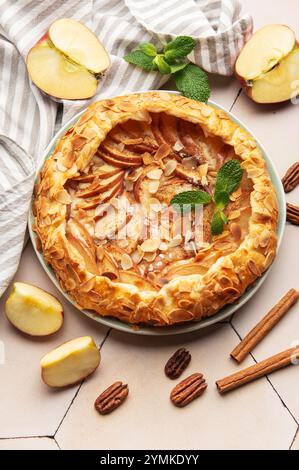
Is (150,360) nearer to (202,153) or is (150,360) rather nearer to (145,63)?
(202,153)

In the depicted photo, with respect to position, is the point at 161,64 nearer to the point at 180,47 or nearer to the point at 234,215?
the point at 180,47

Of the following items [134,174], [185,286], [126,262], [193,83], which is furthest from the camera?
[193,83]

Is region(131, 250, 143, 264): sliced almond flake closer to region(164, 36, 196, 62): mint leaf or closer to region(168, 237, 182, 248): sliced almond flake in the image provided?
region(168, 237, 182, 248): sliced almond flake

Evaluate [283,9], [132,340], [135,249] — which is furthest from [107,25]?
[132,340]

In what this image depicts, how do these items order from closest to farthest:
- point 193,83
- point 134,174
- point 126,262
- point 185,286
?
point 185,286 < point 126,262 < point 134,174 < point 193,83

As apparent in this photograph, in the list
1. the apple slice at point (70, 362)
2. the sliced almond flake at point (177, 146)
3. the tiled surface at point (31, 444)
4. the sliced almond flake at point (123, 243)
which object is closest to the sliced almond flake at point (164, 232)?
the sliced almond flake at point (123, 243)

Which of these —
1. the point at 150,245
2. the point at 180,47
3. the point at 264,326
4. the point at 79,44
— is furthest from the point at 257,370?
the point at 79,44

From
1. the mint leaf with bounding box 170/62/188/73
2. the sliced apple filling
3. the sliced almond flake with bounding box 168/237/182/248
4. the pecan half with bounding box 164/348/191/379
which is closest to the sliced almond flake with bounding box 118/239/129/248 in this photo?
the sliced apple filling
